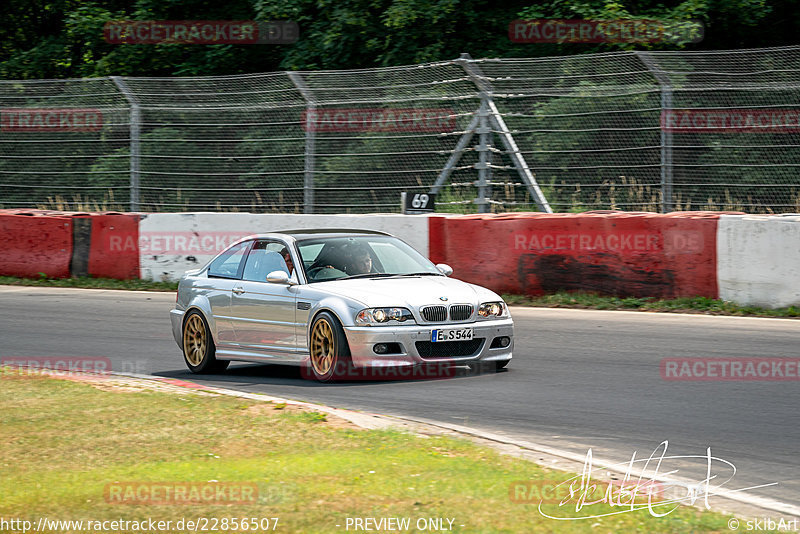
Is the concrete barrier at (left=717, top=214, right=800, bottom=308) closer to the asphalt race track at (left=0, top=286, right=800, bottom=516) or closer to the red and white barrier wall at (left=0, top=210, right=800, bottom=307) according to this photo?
the red and white barrier wall at (left=0, top=210, right=800, bottom=307)

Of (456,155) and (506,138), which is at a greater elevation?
(506,138)

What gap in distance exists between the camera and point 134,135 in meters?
21.7

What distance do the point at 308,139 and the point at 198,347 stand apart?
949cm

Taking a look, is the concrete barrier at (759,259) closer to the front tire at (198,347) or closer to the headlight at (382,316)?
the headlight at (382,316)

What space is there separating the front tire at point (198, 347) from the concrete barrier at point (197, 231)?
6.57 meters

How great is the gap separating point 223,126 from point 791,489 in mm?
16677

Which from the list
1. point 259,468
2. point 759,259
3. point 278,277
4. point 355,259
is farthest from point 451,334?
point 759,259

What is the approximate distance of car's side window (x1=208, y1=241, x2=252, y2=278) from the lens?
36.5 feet

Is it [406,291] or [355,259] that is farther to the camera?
[355,259]

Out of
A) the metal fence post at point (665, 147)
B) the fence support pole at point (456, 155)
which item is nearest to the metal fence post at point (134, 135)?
the fence support pole at point (456, 155)

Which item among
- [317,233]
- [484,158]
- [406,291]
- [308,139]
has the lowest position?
[406,291]

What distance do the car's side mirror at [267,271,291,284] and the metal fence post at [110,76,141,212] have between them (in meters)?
12.2

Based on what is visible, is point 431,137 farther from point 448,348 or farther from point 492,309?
point 448,348

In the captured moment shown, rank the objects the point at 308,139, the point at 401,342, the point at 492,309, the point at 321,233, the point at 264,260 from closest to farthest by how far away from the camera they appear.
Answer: the point at 401,342 → the point at 492,309 → the point at 264,260 → the point at 321,233 → the point at 308,139
